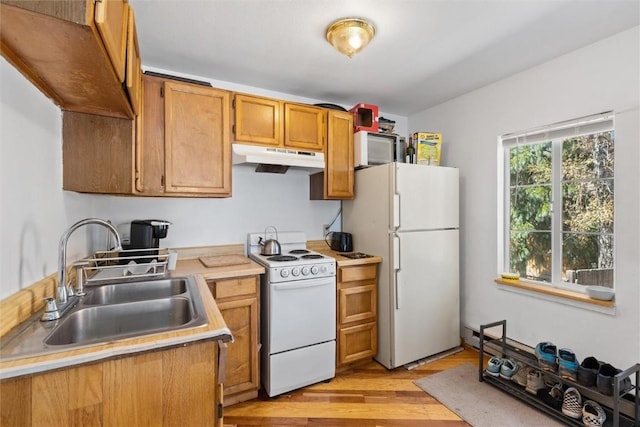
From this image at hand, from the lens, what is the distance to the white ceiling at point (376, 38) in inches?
62.4

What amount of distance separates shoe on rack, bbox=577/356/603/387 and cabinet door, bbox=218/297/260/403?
6.57 ft

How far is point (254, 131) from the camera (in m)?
2.25

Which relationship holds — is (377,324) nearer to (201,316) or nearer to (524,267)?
(524,267)

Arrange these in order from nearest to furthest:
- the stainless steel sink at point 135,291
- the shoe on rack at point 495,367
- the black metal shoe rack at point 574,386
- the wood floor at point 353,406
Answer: the stainless steel sink at point 135,291 → the black metal shoe rack at point 574,386 → the wood floor at point 353,406 → the shoe on rack at point 495,367

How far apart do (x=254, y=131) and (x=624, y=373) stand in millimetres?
2692

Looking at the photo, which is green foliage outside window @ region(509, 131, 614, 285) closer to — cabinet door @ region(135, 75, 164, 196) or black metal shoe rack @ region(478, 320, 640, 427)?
black metal shoe rack @ region(478, 320, 640, 427)

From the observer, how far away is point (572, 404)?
1737 mm

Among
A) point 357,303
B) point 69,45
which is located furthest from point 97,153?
point 357,303

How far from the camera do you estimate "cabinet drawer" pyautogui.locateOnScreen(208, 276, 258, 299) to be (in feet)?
6.11

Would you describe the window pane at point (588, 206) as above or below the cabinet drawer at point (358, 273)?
above

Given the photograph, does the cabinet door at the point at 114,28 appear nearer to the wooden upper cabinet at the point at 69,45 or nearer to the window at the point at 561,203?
the wooden upper cabinet at the point at 69,45

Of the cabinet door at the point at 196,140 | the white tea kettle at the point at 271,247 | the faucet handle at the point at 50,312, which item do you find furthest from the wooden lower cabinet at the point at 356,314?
the faucet handle at the point at 50,312

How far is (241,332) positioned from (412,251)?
145 cm

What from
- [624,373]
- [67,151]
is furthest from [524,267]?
[67,151]
